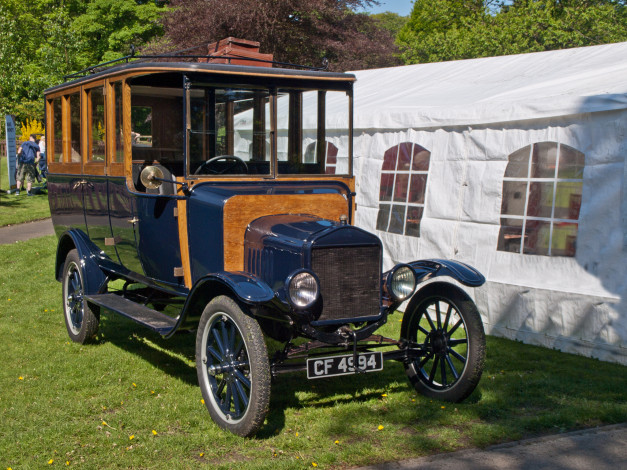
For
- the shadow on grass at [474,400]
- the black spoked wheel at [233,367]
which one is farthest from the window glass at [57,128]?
the black spoked wheel at [233,367]

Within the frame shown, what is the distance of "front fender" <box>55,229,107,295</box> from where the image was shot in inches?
278

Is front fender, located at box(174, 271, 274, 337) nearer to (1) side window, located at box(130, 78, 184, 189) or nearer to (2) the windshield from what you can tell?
(2) the windshield

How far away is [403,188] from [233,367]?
4911mm

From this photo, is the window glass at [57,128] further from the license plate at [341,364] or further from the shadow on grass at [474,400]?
the license plate at [341,364]

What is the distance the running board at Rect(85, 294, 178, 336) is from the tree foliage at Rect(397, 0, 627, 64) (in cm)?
2586

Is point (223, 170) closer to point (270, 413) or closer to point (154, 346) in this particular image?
point (270, 413)

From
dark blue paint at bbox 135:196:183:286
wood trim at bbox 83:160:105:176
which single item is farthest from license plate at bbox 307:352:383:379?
wood trim at bbox 83:160:105:176

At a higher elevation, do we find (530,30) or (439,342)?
(530,30)

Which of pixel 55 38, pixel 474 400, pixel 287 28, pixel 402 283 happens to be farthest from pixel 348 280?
pixel 55 38

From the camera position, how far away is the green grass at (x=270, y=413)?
4.52 metres

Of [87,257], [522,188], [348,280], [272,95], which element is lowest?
[87,257]

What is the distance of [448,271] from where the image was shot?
18.4 feet

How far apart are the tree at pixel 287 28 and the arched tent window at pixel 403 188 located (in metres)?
12.0

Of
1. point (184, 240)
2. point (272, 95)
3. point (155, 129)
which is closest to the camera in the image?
point (184, 240)
